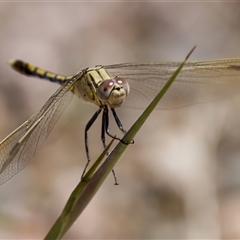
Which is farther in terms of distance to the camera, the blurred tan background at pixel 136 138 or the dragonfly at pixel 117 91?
the blurred tan background at pixel 136 138

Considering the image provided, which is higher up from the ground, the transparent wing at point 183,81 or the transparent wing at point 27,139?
the transparent wing at point 183,81

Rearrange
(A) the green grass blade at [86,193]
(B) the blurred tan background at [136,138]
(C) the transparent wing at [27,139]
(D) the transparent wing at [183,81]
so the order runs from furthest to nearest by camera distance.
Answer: (B) the blurred tan background at [136,138] → (D) the transparent wing at [183,81] → (C) the transparent wing at [27,139] → (A) the green grass blade at [86,193]

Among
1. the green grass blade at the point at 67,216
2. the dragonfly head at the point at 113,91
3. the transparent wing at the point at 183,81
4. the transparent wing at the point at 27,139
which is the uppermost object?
the transparent wing at the point at 183,81

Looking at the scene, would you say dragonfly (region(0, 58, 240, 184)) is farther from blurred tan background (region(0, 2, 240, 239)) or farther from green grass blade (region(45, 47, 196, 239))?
green grass blade (region(45, 47, 196, 239))

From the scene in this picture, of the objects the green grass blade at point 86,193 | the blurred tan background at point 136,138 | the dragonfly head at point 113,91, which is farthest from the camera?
the blurred tan background at point 136,138

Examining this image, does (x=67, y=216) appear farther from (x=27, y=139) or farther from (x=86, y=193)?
(x=27, y=139)

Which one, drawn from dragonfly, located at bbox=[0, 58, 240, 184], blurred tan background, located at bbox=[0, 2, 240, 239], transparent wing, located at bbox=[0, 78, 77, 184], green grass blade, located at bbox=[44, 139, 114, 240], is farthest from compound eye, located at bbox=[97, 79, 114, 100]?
green grass blade, located at bbox=[44, 139, 114, 240]

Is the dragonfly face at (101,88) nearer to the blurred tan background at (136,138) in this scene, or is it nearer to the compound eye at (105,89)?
the compound eye at (105,89)

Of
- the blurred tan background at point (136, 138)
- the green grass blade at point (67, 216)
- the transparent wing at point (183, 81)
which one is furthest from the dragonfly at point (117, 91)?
the green grass blade at point (67, 216)
